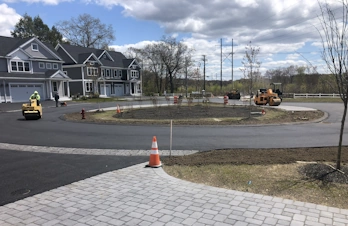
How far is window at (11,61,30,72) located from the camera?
1448 inches

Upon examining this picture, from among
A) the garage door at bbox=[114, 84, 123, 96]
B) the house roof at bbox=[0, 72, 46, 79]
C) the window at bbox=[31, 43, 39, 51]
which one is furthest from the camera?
the garage door at bbox=[114, 84, 123, 96]

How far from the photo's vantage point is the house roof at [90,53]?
49.4m

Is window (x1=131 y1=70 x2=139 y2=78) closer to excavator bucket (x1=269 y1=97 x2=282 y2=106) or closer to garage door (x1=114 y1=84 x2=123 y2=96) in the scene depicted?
garage door (x1=114 y1=84 x2=123 y2=96)

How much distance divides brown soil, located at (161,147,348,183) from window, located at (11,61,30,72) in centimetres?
3779

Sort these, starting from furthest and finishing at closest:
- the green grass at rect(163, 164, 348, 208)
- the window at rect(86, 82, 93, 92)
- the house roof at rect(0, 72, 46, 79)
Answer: the window at rect(86, 82, 93, 92), the house roof at rect(0, 72, 46, 79), the green grass at rect(163, 164, 348, 208)

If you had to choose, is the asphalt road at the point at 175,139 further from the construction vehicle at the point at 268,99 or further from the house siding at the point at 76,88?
the house siding at the point at 76,88

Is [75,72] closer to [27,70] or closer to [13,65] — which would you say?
[27,70]

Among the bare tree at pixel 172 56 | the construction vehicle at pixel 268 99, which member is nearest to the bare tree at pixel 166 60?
the bare tree at pixel 172 56

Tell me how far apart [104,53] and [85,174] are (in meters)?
54.1

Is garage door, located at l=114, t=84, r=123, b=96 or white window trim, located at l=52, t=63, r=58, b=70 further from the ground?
white window trim, located at l=52, t=63, r=58, b=70

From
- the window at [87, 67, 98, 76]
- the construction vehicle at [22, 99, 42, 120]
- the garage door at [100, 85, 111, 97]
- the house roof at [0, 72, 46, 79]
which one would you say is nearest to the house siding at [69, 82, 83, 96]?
the window at [87, 67, 98, 76]

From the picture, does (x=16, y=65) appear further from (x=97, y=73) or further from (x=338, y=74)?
(x=338, y=74)

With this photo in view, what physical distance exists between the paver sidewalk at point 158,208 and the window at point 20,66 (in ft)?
126

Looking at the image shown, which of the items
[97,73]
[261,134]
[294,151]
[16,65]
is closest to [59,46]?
[97,73]
